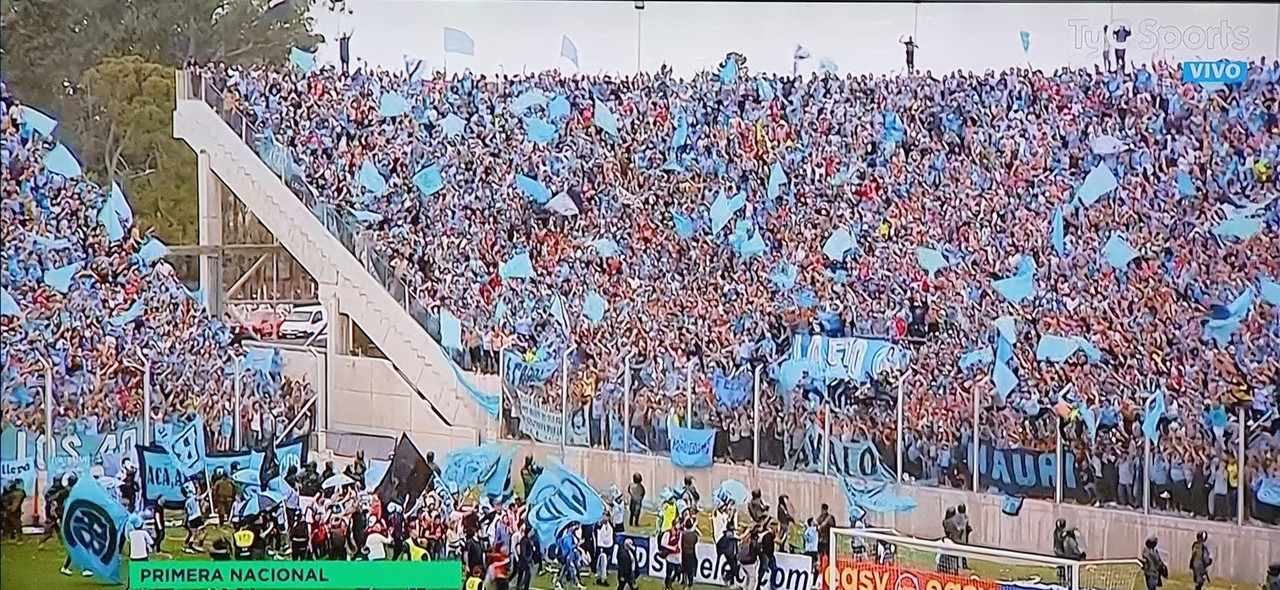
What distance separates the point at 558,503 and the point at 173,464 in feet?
3.28

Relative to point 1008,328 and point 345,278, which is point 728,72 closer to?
point 1008,328

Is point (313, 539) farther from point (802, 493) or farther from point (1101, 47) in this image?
point (1101, 47)

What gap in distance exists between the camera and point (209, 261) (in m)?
3.66

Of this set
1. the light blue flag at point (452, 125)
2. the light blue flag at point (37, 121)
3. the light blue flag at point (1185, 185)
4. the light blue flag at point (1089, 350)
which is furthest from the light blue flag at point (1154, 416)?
the light blue flag at point (37, 121)

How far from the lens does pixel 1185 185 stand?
335 centimetres

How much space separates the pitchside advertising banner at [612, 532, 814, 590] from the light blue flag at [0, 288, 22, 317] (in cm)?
164

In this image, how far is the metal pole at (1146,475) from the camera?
134 inches

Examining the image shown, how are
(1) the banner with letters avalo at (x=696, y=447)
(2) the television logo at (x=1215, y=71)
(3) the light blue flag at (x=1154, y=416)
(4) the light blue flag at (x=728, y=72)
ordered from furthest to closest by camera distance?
1. (1) the banner with letters avalo at (x=696, y=447)
2. (4) the light blue flag at (x=728, y=72)
3. (3) the light blue flag at (x=1154, y=416)
4. (2) the television logo at (x=1215, y=71)

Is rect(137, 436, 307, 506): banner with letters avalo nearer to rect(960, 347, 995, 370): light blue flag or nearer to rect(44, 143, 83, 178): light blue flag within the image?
rect(44, 143, 83, 178): light blue flag

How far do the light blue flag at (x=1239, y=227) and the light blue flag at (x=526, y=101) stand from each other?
65.0 inches

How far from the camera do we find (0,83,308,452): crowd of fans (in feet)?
11.9

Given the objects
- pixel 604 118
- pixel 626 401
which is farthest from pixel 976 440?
pixel 604 118

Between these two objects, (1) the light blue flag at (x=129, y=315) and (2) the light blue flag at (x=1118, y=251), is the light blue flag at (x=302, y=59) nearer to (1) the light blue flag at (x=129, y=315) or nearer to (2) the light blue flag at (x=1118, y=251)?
(1) the light blue flag at (x=129, y=315)

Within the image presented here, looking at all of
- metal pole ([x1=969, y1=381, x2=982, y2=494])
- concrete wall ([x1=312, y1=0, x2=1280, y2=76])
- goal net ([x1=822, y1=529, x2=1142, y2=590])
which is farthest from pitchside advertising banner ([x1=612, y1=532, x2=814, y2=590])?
concrete wall ([x1=312, y1=0, x2=1280, y2=76])
